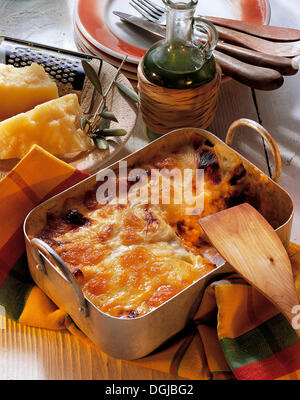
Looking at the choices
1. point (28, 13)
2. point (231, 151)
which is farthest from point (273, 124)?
point (28, 13)

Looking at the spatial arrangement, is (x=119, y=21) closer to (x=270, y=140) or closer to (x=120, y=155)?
(x=120, y=155)

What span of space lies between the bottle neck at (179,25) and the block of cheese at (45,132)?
0.25 meters

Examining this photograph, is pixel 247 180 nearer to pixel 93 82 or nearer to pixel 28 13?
pixel 93 82

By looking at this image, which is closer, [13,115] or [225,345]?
[225,345]

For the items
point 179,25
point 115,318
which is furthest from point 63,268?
point 179,25

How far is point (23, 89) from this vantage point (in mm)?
1105

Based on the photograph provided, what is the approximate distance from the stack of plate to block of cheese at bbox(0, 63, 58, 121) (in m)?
0.20

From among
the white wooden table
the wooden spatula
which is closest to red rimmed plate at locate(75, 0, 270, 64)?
the white wooden table

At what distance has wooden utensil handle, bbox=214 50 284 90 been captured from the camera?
1.09 m

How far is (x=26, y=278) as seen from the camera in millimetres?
905

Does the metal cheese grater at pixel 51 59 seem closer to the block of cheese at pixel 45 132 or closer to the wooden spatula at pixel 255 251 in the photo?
the block of cheese at pixel 45 132

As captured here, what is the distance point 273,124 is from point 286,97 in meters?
0.12

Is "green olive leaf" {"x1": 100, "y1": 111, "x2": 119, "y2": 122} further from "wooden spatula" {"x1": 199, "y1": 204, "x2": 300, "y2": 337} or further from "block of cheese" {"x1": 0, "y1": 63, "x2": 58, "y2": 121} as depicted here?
"wooden spatula" {"x1": 199, "y1": 204, "x2": 300, "y2": 337}

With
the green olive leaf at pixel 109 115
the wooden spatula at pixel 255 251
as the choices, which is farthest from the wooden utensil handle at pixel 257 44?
the wooden spatula at pixel 255 251
